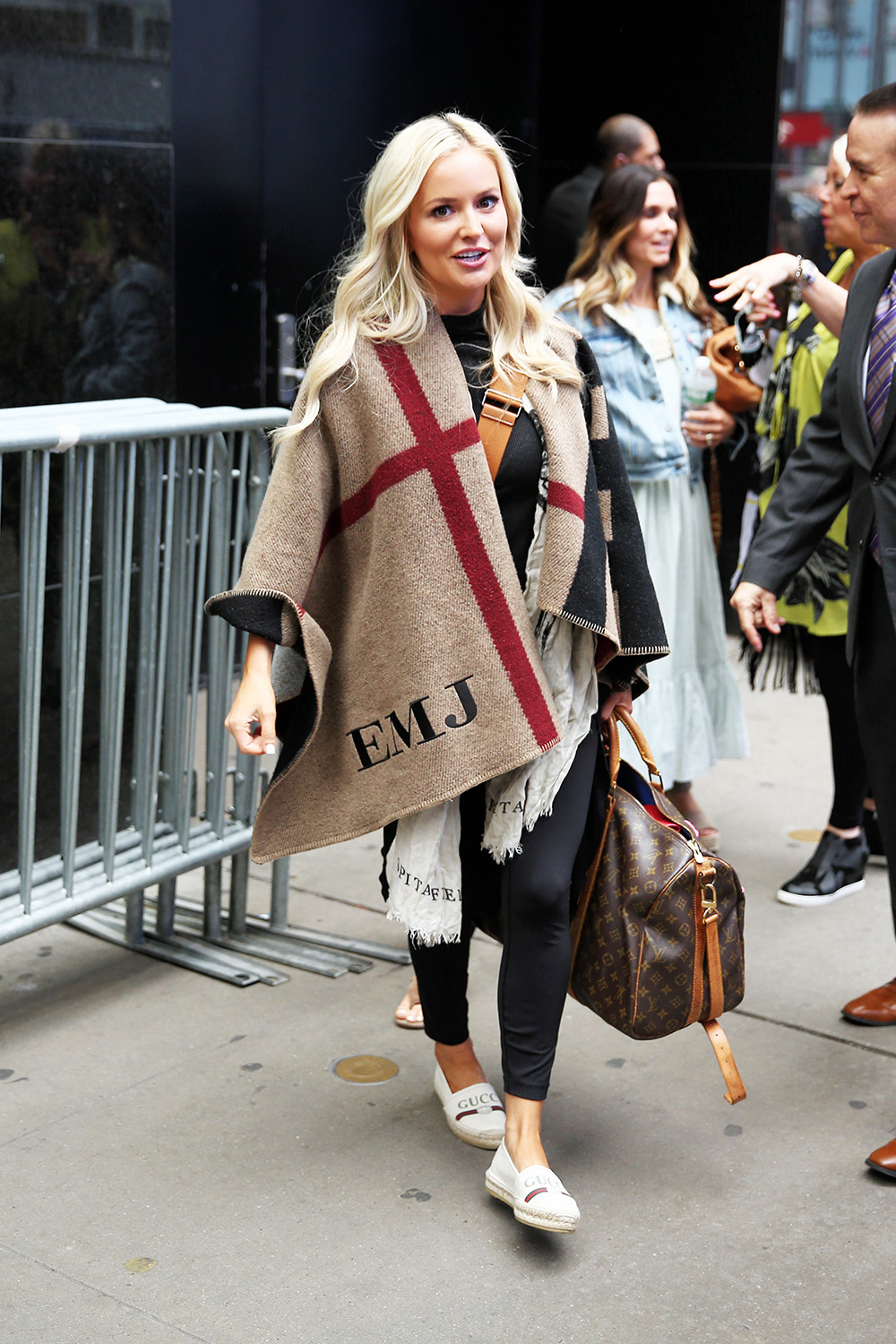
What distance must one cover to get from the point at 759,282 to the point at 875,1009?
177 cm

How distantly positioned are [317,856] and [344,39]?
3108mm

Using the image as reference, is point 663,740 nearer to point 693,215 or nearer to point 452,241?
point 452,241

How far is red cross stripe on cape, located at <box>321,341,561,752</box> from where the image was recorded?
2.82 metres

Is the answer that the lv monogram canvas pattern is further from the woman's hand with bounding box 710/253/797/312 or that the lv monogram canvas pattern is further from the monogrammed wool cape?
the woman's hand with bounding box 710/253/797/312

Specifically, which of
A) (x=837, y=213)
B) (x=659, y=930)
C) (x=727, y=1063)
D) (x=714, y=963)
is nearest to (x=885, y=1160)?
(x=727, y=1063)

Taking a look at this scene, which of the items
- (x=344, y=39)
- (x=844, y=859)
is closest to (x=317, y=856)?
(x=844, y=859)

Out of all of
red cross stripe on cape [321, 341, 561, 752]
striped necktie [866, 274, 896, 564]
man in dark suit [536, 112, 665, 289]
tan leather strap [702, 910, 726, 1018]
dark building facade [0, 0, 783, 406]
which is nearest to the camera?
red cross stripe on cape [321, 341, 561, 752]

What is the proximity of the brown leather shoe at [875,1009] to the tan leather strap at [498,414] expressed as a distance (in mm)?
1791

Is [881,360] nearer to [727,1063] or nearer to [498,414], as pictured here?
[498,414]

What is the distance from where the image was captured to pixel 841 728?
4.64 metres

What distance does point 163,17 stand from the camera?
4.67 meters

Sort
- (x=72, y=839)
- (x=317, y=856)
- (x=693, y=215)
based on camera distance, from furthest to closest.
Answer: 1. (x=693, y=215)
2. (x=317, y=856)
3. (x=72, y=839)

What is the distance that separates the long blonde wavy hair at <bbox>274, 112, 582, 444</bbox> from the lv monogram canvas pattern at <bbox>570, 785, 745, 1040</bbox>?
874mm

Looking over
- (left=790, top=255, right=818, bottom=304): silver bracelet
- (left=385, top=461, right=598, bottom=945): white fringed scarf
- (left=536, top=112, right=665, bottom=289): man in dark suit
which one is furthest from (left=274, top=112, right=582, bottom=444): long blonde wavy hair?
(left=536, top=112, right=665, bottom=289): man in dark suit
